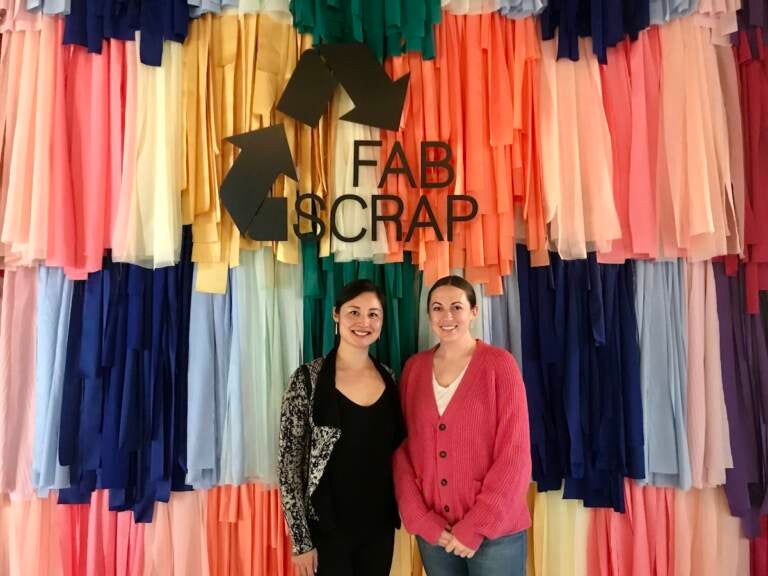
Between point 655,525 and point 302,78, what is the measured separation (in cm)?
249

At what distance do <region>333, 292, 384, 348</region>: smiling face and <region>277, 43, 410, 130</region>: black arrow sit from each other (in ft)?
2.74

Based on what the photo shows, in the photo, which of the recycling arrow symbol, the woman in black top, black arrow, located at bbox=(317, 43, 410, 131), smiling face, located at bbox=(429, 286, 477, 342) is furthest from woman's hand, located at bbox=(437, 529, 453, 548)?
black arrow, located at bbox=(317, 43, 410, 131)

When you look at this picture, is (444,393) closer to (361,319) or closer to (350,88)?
(361,319)

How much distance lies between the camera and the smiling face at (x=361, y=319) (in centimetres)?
207

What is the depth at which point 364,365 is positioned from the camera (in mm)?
2158

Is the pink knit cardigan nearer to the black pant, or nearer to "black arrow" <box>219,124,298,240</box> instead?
the black pant

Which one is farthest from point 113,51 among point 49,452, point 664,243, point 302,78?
point 664,243

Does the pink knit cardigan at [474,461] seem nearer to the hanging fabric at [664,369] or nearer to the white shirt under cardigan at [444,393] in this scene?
the white shirt under cardigan at [444,393]

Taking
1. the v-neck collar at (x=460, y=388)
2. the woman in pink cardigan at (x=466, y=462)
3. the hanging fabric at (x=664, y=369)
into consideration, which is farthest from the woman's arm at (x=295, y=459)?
the hanging fabric at (x=664, y=369)

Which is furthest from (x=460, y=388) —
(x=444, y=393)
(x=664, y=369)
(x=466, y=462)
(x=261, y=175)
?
(x=261, y=175)

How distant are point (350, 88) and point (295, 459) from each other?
61.5 inches

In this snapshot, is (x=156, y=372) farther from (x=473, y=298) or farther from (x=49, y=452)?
(x=473, y=298)

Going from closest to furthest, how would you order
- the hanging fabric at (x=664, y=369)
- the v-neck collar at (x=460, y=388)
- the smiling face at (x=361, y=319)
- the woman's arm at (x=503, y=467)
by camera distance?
the woman's arm at (x=503, y=467) < the v-neck collar at (x=460, y=388) < the smiling face at (x=361, y=319) < the hanging fabric at (x=664, y=369)

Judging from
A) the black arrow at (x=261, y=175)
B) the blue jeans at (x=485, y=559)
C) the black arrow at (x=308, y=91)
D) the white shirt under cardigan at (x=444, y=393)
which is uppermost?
the black arrow at (x=308, y=91)
